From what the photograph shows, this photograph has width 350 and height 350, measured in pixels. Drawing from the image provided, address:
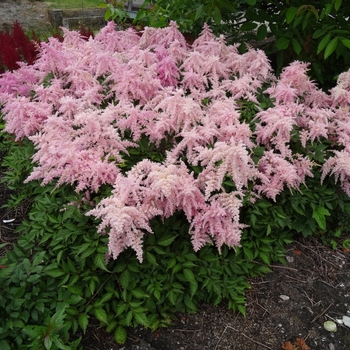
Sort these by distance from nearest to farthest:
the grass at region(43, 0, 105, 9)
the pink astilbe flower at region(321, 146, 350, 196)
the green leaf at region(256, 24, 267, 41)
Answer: the pink astilbe flower at region(321, 146, 350, 196)
the green leaf at region(256, 24, 267, 41)
the grass at region(43, 0, 105, 9)

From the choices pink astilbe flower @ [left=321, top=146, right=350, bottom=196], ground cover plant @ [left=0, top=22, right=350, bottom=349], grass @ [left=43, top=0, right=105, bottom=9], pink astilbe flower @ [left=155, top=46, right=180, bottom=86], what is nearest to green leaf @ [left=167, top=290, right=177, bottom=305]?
ground cover plant @ [left=0, top=22, right=350, bottom=349]

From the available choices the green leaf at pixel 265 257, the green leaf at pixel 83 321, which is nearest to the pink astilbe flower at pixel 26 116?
the green leaf at pixel 83 321

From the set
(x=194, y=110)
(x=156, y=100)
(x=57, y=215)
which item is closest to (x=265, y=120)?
(x=194, y=110)

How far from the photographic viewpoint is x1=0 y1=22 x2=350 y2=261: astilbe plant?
6.82ft

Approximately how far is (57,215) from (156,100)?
97 cm

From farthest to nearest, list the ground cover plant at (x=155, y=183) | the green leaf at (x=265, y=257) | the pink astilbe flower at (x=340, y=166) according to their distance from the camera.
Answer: the green leaf at (x=265, y=257) < the pink astilbe flower at (x=340, y=166) < the ground cover plant at (x=155, y=183)

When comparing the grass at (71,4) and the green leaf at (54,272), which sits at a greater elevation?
the green leaf at (54,272)

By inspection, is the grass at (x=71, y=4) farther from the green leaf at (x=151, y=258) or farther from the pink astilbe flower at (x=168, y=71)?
the green leaf at (x=151, y=258)

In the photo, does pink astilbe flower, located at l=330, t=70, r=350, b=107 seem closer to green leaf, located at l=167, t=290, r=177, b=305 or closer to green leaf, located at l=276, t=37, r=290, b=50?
green leaf, located at l=276, t=37, r=290, b=50

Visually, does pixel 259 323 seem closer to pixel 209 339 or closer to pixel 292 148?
pixel 209 339

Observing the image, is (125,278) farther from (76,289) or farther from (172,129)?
(172,129)

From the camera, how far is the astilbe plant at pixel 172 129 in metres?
2.08

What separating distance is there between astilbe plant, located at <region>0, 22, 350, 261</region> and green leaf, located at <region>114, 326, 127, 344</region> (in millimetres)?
490

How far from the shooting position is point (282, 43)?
123 inches
